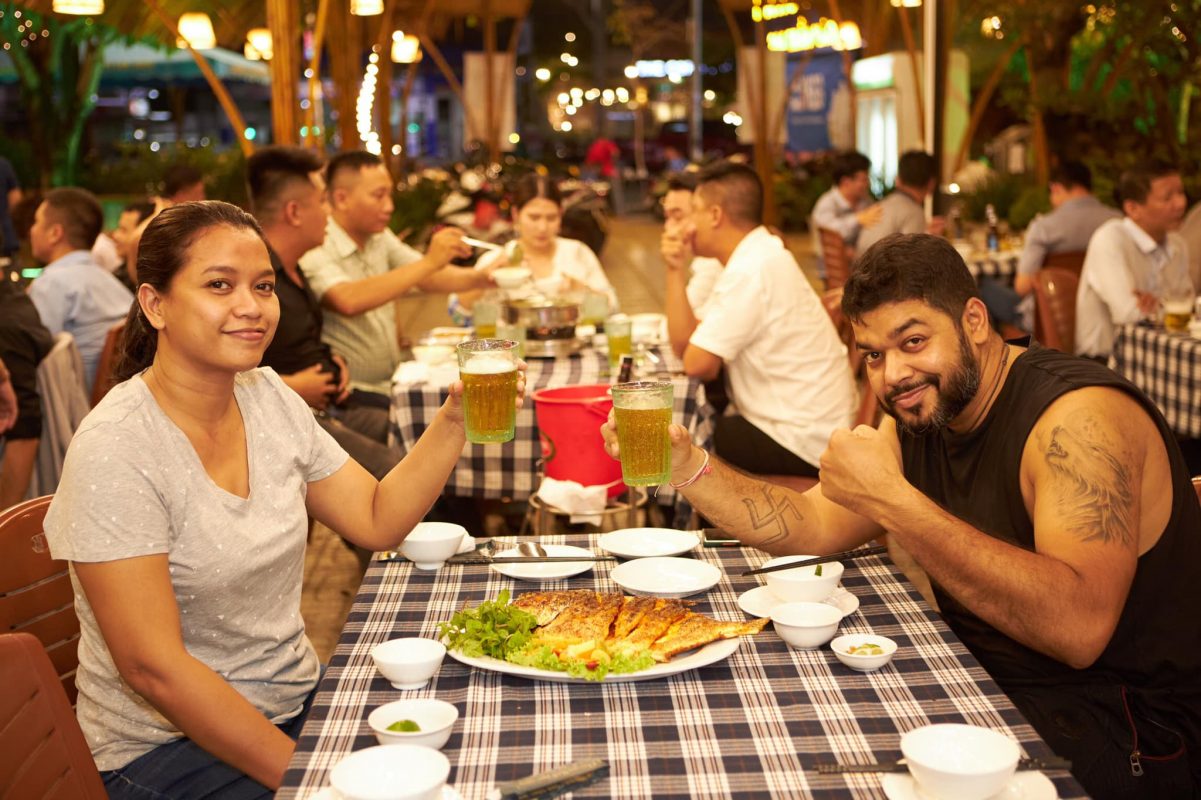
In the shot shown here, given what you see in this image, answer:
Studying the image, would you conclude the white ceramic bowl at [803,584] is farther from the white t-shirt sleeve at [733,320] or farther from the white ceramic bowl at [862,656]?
the white t-shirt sleeve at [733,320]

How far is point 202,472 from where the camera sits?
7.38 ft

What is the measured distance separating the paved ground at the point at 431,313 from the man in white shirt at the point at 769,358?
2.06 feet

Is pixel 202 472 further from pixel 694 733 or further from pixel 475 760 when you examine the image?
pixel 694 733

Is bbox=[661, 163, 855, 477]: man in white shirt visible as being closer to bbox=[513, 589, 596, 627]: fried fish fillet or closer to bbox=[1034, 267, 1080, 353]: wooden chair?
bbox=[1034, 267, 1080, 353]: wooden chair

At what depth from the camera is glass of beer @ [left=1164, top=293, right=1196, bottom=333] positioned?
5.32 metres

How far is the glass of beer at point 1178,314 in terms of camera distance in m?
5.32

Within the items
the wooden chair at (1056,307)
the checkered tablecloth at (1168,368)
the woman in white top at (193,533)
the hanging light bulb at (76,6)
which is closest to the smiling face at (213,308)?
the woman in white top at (193,533)

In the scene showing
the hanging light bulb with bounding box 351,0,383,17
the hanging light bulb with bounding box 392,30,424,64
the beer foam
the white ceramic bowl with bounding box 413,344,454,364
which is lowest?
the white ceramic bowl with bounding box 413,344,454,364

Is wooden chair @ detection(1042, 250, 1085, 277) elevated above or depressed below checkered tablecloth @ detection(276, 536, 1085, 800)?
above

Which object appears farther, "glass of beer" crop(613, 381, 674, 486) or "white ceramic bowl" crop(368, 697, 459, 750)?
"glass of beer" crop(613, 381, 674, 486)

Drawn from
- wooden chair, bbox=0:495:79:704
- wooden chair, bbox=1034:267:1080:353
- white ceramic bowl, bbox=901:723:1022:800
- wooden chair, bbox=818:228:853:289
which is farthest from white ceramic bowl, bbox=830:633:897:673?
wooden chair, bbox=818:228:853:289

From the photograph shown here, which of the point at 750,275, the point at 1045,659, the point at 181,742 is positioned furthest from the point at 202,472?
the point at 750,275

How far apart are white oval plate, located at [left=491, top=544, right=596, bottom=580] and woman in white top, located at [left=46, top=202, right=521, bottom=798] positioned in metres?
0.37

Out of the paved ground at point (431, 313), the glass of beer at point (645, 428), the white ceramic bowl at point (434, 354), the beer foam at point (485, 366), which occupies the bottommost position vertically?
the paved ground at point (431, 313)
